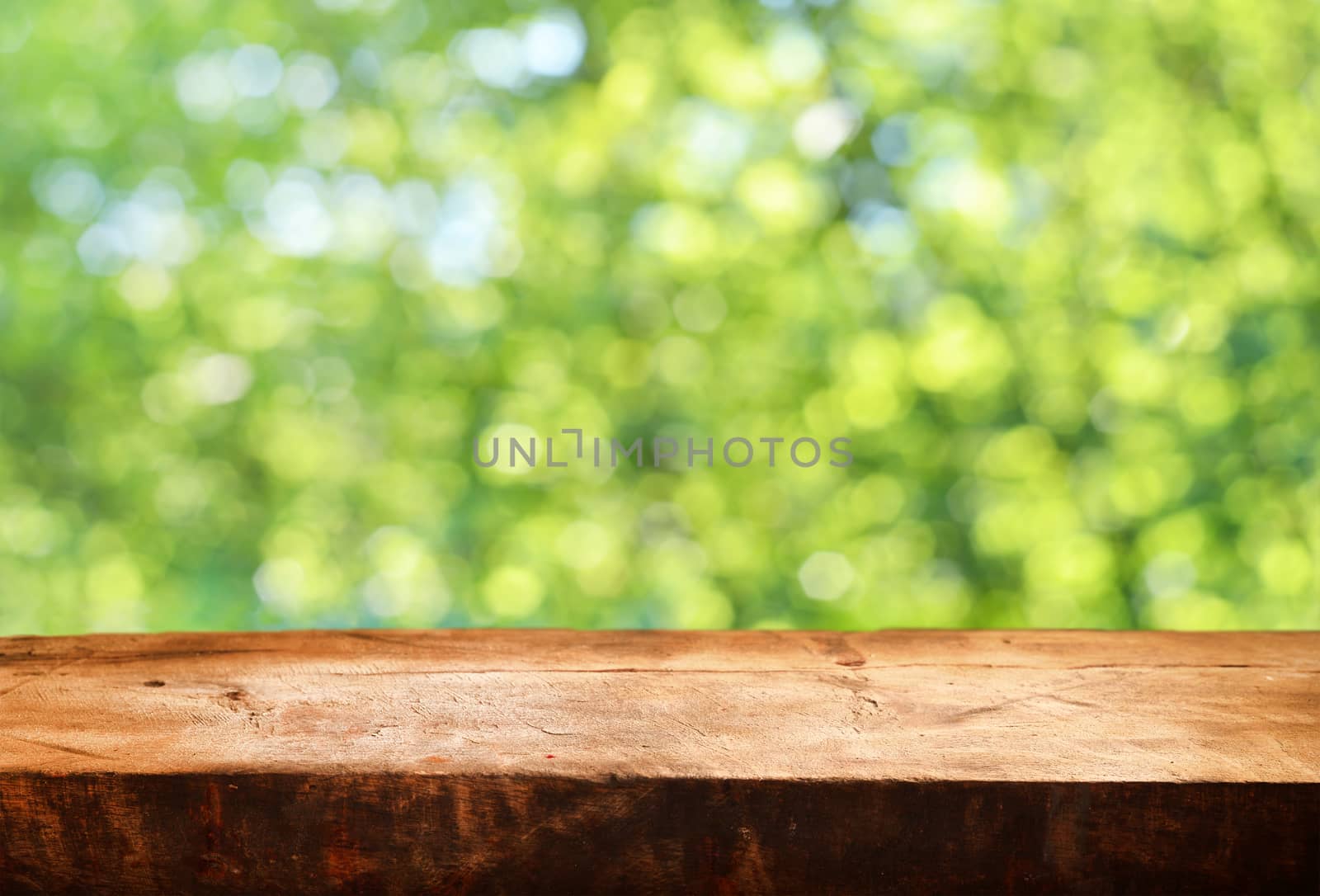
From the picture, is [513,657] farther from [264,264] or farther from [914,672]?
[264,264]

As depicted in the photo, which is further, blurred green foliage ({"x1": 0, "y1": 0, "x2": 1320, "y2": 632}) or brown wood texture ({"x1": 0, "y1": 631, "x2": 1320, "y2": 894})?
blurred green foliage ({"x1": 0, "y1": 0, "x2": 1320, "y2": 632})

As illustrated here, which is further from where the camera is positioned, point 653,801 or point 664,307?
point 664,307

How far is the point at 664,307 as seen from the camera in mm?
1754

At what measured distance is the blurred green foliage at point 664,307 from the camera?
5.65 ft

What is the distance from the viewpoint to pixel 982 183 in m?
1.73

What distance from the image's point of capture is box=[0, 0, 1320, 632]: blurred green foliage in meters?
1.72

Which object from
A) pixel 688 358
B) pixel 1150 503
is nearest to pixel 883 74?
pixel 688 358

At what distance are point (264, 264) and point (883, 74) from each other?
114cm

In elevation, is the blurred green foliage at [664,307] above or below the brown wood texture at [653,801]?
above

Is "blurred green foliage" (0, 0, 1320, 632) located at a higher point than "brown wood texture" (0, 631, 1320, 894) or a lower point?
higher

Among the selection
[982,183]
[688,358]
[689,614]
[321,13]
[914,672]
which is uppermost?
[321,13]

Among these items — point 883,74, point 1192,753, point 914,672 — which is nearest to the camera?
point 1192,753

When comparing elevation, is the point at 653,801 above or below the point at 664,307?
below

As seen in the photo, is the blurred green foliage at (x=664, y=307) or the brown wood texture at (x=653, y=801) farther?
the blurred green foliage at (x=664, y=307)
